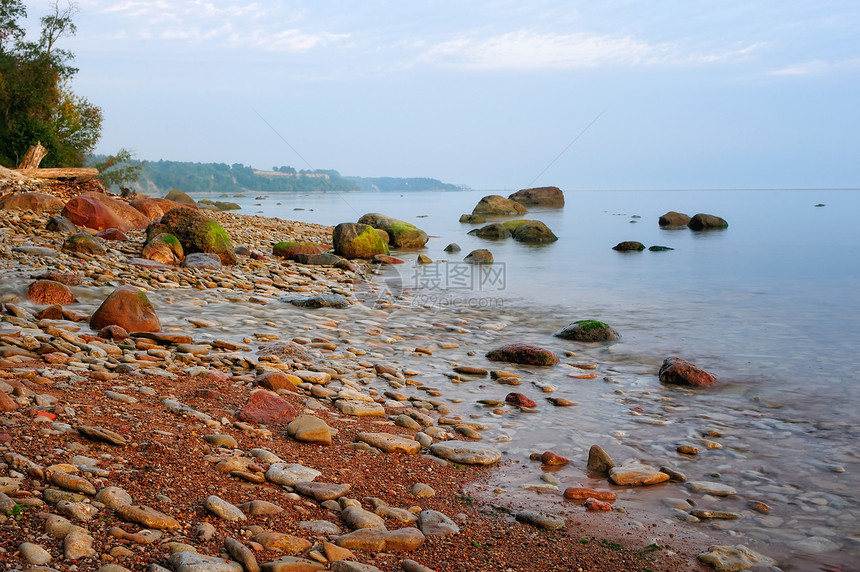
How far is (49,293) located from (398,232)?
17726mm

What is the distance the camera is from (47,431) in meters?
4.17

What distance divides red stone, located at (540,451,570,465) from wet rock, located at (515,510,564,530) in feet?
3.56

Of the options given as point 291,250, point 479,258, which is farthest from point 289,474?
point 479,258

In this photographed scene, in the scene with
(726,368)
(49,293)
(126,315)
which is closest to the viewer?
(126,315)

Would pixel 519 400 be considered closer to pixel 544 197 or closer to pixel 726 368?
pixel 726 368

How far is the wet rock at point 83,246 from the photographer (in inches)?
535

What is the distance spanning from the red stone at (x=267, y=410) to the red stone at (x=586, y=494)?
2.42m

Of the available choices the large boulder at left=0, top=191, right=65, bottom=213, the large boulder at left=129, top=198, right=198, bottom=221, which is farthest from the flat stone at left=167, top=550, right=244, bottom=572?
the large boulder at left=129, top=198, right=198, bottom=221

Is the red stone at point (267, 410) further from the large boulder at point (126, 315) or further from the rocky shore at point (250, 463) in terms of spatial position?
the large boulder at point (126, 315)

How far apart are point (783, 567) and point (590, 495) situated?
4.29 ft

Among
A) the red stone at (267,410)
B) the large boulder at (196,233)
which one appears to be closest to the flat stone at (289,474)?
the red stone at (267,410)

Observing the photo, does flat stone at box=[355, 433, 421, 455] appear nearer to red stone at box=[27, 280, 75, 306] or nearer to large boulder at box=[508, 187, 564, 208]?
red stone at box=[27, 280, 75, 306]

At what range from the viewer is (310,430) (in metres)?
5.19

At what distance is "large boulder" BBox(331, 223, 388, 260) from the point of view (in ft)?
64.9
